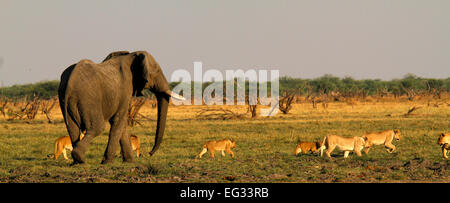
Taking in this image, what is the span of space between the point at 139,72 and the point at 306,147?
4131 millimetres

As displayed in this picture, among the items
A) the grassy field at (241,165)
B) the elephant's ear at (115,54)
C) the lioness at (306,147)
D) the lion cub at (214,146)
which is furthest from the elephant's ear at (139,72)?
the lioness at (306,147)

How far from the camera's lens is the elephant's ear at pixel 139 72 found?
1213 centimetres

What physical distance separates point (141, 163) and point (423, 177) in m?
5.52

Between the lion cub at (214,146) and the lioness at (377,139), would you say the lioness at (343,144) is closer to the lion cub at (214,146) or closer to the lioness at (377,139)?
the lioness at (377,139)

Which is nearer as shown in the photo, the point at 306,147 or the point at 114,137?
the point at 114,137

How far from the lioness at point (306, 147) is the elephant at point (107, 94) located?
10.2ft

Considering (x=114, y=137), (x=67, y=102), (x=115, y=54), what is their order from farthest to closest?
(x=115, y=54) → (x=114, y=137) → (x=67, y=102)

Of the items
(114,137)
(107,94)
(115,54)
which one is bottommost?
(114,137)

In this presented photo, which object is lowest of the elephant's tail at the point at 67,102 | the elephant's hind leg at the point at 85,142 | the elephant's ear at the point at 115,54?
the elephant's hind leg at the point at 85,142

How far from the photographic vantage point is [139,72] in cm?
1231

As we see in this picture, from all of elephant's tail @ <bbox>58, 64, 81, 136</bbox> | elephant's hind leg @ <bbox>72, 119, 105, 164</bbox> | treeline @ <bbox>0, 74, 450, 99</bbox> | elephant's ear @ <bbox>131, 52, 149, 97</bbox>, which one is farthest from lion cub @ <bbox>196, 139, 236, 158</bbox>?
treeline @ <bbox>0, 74, 450, 99</bbox>

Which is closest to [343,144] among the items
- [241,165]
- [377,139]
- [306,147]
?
[306,147]

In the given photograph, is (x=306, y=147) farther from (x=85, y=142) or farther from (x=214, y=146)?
(x=85, y=142)
